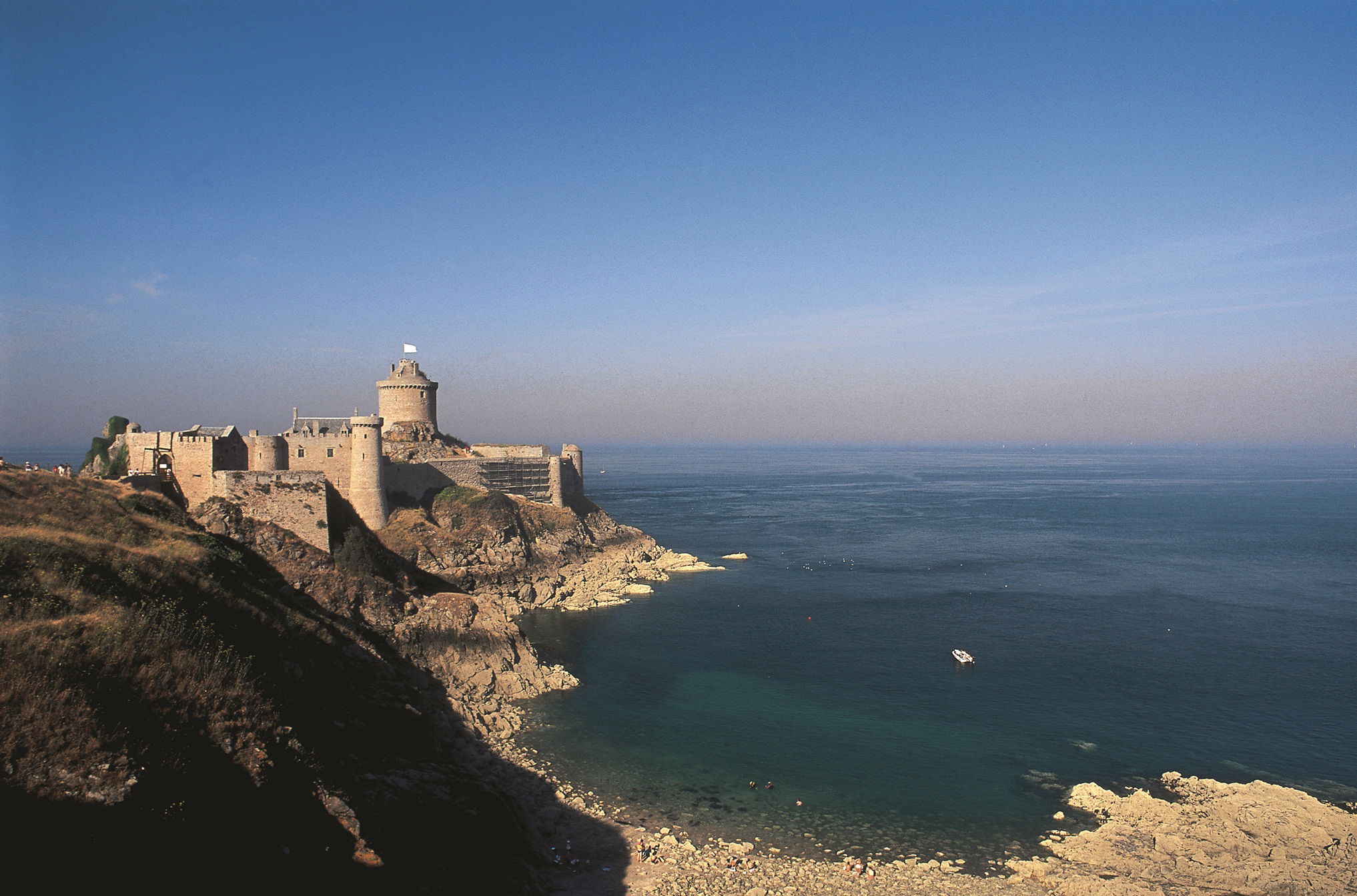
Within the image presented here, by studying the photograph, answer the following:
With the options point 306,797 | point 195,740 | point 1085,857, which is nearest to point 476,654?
point 306,797

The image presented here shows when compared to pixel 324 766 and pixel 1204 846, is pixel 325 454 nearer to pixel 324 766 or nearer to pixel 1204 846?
pixel 324 766

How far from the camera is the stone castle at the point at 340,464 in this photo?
36594mm

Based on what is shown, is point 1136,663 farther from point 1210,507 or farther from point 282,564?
point 1210,507

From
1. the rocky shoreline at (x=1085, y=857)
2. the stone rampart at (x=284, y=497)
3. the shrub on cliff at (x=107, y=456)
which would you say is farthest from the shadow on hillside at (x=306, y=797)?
the shrub on cliff at (x=107, y=456)

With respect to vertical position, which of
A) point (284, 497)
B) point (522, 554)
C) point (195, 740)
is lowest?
point (522, 554)

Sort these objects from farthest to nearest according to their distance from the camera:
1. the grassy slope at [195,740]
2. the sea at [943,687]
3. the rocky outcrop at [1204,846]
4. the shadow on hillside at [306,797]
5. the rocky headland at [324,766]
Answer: the sea at [943,687]
the rocky outcrop at [1204,846]
the rocky headland at [324,766]
the grassy slope at [195,740]
the shadow on hillside at [306,797]

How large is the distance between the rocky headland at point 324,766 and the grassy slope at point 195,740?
0.05 metres

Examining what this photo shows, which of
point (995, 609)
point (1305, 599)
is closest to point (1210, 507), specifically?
point (1305, 599)

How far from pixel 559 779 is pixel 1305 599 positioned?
54.8 meters

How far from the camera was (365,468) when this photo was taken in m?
43.5

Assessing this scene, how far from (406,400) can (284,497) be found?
21.0 metres

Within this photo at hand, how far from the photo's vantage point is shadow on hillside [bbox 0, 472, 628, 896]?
1202cm

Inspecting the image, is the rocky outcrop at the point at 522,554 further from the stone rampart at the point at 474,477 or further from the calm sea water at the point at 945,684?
the calm sea water at the point at 945,684

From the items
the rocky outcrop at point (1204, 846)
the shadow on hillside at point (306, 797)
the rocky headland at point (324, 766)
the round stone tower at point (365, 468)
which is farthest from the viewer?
the round stone tower at point (365, 468)
